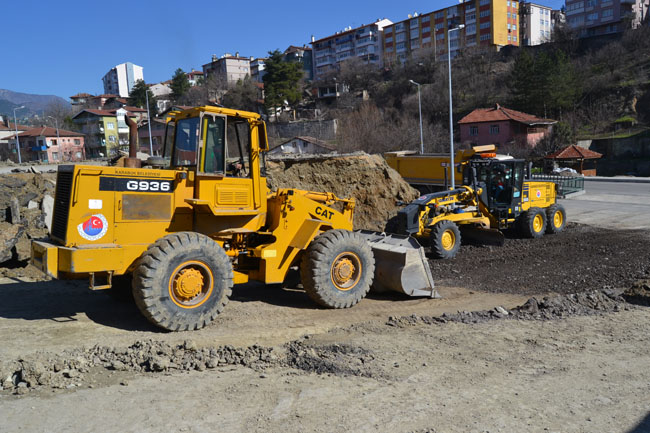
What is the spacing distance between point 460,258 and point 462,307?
4440 mm

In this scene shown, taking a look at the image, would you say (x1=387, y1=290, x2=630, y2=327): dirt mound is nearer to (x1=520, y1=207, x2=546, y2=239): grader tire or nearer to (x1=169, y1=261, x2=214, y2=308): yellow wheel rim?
(x1=169, y1=261, x2=214, y2=308): yellow wheel rim

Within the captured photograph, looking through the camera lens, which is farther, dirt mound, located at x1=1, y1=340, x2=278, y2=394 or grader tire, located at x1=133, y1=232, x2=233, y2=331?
grader tire, located at x1=133, y1=232, x2=233, y2=331

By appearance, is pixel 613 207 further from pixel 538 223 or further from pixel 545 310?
pixel 545 310

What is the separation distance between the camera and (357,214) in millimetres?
18422

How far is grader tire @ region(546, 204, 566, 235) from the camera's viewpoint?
1662cm

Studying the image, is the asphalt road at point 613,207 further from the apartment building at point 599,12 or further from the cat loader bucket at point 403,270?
the apartment building at point 599,12

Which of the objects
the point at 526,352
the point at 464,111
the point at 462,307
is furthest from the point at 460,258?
the point at 464,111

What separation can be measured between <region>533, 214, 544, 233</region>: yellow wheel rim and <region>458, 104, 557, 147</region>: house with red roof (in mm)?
33836

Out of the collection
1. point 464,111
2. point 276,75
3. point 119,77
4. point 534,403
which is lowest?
point 534,403

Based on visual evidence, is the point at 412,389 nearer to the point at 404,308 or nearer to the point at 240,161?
the point at 404,308


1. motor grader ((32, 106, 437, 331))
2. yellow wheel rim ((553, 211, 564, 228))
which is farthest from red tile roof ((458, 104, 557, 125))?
motor grader ((32, 106, 437, 331))

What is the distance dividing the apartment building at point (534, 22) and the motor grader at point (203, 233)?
85722 mm

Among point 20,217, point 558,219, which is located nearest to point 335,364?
point 20,217

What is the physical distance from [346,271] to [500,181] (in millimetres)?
8278
